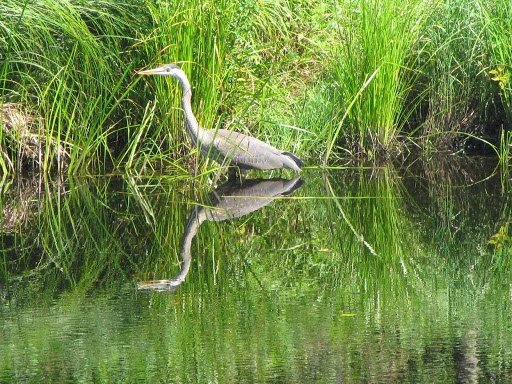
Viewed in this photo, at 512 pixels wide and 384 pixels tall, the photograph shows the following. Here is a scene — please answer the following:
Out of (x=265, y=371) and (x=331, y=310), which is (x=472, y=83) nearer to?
(x=331, y=310)

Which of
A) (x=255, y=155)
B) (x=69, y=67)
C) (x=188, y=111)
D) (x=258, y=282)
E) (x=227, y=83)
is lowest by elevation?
(x=258, y=282)

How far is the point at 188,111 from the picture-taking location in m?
7.79

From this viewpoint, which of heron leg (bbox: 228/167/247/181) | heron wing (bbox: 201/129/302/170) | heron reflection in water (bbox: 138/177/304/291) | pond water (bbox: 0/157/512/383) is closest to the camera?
pond water (bbox: 0/157/512/383)

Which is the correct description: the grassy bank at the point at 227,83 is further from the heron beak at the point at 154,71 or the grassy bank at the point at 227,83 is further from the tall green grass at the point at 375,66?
the heron beak at the point at 154,71

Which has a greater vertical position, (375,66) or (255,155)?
(375,66)

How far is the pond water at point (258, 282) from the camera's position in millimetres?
3527

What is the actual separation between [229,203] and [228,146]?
111 cm

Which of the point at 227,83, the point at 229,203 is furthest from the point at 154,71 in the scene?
the point at 229,203

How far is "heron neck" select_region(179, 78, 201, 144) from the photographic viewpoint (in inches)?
307

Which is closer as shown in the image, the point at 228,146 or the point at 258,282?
the point at 258,282

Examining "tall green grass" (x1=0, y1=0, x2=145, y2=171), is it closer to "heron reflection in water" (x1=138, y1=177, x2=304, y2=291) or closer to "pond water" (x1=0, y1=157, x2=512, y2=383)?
"pond water" (x1=0, y1=157, x2=512, y2=383)

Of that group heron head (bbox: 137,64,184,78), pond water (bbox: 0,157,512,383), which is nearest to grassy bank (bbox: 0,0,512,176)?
heron head (bbox: 137,64,184,78)

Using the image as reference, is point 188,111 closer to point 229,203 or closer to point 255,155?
point 255,155

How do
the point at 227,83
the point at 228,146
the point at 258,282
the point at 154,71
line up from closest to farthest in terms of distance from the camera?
the point at 258,282
the point at 154,71
the point at 228,146
the point at 227,83
